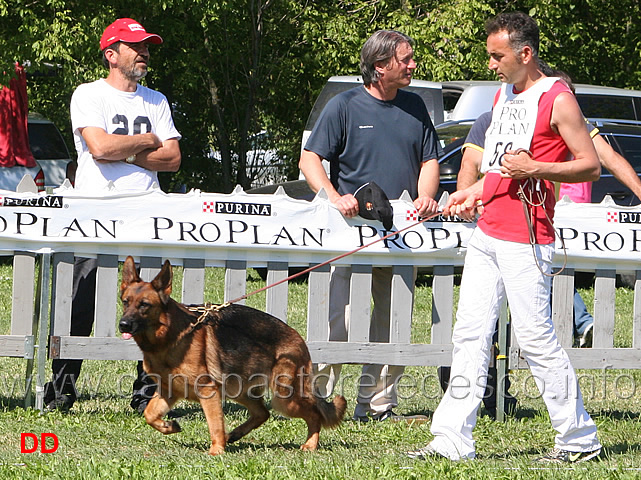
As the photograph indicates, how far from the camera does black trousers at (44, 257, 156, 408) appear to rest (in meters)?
6.16

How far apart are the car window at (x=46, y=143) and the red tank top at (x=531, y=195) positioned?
466 inches

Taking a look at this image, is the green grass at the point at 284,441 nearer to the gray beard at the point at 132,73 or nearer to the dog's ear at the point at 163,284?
the dog's ear at the point at 163,284

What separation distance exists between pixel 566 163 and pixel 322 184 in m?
1.76

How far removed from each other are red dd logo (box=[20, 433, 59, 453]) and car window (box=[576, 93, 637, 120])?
1098cm

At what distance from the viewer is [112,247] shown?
601cm

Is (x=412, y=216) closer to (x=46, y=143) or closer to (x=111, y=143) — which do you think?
(x=111, y=143)

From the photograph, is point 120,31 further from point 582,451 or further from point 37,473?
point 582,451

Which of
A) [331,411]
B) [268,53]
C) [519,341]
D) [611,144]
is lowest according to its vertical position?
[331,411]

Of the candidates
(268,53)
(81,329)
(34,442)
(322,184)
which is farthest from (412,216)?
(268,53)

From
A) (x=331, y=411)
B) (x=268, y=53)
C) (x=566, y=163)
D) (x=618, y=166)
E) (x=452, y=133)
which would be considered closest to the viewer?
(x=566, y=163)

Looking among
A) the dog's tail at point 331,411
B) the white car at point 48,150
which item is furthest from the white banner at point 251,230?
the white car at point 48,150

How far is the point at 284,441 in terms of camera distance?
216 inches

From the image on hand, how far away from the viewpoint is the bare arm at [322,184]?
19.2ft

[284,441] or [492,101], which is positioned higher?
[492,101]
